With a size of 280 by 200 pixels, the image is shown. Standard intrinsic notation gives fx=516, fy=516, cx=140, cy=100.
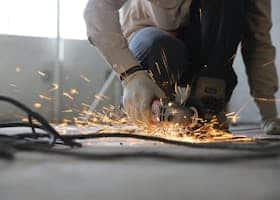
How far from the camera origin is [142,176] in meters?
0.65

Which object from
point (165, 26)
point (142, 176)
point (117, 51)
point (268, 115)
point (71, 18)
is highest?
point (71, 18)

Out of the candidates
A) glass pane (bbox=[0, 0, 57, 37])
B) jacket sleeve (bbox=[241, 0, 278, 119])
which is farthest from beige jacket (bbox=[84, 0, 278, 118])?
glass pane (bbox=[0, 0, 57, 37])

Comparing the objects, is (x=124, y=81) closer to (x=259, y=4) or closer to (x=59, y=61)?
(x=259, y=4)

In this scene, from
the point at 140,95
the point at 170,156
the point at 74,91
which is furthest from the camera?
the point at 74,91

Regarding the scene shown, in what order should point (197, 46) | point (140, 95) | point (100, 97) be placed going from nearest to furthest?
point (140, 95) < point (197, 46) < point (100, 97)

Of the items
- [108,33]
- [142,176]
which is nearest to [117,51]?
[108,33]

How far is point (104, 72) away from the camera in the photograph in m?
3.79

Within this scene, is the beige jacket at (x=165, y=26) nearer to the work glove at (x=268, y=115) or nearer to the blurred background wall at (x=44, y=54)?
the work glove at (x=268, y=115)

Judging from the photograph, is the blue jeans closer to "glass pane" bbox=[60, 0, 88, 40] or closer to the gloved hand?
the gloved hand

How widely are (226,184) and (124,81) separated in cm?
84

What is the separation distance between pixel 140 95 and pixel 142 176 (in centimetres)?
69

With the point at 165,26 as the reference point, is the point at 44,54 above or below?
above

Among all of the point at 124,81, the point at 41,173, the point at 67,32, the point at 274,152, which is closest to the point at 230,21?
the point at 124,81

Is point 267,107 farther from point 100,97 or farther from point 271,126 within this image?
point 100,97
